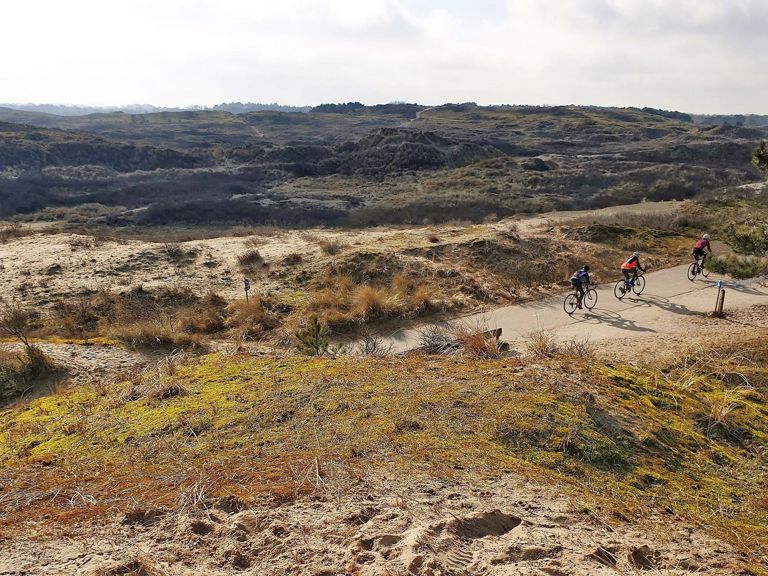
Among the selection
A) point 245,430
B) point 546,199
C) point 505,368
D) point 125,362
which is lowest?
point 125,362

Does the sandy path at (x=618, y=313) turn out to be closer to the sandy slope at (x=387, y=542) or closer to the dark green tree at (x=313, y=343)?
the dark green tree at (x=313, y=343)

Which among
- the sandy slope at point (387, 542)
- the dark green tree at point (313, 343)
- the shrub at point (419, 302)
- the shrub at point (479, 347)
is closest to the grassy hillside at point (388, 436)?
the sandy slope at point (387, 542)

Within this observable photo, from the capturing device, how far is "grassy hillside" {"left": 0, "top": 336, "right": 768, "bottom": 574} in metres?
4.09

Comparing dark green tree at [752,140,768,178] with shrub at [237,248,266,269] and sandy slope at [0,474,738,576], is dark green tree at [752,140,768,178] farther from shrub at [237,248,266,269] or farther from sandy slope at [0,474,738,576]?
shrub at [237,248,266,269]

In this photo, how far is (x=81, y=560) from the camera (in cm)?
319

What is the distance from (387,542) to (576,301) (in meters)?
11.2

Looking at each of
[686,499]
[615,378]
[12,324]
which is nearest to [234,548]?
[686,499]

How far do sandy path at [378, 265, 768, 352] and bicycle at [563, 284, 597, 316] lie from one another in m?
0.16

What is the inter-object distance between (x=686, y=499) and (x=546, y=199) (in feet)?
130

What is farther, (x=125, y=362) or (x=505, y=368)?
(x=125, y=362)

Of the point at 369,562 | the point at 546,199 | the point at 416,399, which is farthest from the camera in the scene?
the point at 546,199

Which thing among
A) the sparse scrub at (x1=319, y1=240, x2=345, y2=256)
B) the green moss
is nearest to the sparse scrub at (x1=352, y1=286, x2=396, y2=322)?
the sparse scrub at (x1=319, y1=240, x2=345, y2=256)

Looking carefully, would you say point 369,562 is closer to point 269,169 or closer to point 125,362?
point 125,362

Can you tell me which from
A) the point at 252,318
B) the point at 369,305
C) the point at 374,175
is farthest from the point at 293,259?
the point at 374,175
